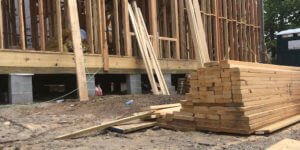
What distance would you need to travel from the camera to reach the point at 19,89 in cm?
658

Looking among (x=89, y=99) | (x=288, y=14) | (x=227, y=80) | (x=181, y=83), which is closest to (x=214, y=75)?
(x=227, y=80)

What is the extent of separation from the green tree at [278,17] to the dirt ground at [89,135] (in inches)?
741

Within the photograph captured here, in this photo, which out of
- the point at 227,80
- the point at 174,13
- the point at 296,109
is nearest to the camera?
the point at 227,80

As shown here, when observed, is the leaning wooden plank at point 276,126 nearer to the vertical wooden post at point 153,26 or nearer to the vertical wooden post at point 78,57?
the vertical wooden post at point 78,57

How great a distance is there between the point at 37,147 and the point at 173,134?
2.14 m

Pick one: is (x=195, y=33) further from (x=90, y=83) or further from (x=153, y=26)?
(x=90, y=83)

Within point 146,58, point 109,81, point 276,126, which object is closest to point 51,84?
point 109,81

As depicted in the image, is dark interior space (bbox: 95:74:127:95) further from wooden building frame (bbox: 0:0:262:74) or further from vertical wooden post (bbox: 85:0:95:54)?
vertical wooden post (bbox: 85:0:95:54)

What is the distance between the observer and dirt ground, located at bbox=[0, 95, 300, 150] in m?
3.94

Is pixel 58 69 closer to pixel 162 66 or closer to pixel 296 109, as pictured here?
pixel 162 66

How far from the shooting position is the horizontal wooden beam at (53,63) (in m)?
6.49

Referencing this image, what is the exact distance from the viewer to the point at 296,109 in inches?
248

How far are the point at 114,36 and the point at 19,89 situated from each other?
6.13 metres

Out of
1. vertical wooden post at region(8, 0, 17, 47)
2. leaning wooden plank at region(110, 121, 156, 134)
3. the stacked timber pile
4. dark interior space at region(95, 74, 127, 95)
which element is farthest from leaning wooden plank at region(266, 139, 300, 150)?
vertical wooden post at region(8, 0, 17, 47)
